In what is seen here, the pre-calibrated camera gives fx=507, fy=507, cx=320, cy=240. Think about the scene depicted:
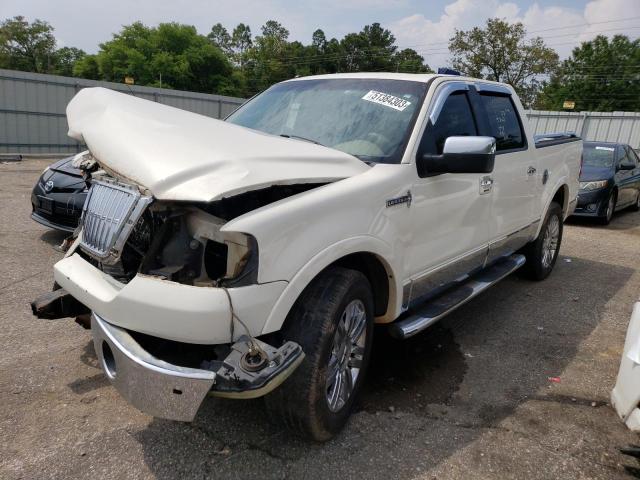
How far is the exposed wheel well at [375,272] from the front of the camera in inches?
110

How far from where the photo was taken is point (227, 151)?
94.6 inches

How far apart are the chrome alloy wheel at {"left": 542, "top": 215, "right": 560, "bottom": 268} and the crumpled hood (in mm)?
3668

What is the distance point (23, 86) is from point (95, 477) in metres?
17.4

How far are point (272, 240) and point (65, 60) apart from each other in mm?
93501

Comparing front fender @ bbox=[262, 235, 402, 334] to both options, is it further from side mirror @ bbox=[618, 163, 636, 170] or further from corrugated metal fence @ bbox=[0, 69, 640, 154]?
corrugated metal fence @ bbox=[0, 69, 640, 154]

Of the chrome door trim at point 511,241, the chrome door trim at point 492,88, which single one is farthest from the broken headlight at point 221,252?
the chrome door trim at point 492,88

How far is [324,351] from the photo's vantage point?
2.39 meters

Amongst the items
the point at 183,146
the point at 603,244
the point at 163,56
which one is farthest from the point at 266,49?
the point at 183,146

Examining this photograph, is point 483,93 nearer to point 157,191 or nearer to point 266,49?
point 157,191

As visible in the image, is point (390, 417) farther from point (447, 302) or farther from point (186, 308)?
point (186, 308)

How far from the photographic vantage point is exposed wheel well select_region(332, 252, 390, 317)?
2.79 metres

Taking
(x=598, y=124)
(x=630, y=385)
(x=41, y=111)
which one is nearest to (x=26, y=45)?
(x=41, y=111)

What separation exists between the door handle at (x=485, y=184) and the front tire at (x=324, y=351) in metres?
1.55

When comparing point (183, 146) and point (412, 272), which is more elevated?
point (183, 146)
